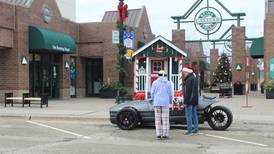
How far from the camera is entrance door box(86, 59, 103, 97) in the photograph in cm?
3444

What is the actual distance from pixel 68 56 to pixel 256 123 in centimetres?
1873

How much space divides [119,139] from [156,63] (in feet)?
38.7

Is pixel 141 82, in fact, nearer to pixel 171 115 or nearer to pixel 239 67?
pixel 171 115

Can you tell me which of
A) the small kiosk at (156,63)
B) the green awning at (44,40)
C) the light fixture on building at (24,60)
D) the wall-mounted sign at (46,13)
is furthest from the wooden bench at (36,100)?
the wall-mounted sign at (46,13)

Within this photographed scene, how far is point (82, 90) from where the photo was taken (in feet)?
111

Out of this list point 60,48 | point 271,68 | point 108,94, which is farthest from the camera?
point 271,68

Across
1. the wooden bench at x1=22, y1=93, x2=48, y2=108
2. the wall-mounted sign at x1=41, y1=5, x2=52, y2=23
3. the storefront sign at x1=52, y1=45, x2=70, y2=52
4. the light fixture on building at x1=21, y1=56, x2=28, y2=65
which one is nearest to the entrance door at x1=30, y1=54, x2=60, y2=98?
the storefront sign at x1=52, y1=45, x2=70, y2=52

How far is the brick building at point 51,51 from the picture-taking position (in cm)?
2588

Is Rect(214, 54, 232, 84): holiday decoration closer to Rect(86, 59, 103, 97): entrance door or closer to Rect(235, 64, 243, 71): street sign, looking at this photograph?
Rect(235, 64, 243, 71): street sign

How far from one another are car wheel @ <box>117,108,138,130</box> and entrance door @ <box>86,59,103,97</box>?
20.6 m

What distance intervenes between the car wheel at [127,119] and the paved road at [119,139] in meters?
0.23

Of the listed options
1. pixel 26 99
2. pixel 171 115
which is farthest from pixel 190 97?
pixel 26 99

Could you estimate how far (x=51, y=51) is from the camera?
94.4 feet

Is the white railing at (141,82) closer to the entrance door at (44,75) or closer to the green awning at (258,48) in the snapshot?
the entrance door at (44,75)
